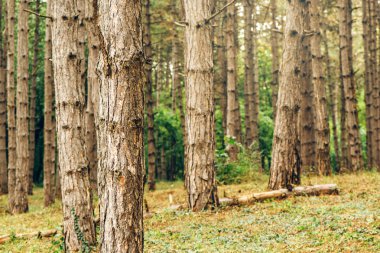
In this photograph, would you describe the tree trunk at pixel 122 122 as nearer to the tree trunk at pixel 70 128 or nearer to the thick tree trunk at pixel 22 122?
the tree trunk at pixel 70 128

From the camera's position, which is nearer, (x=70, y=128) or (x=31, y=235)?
(x=70, y=128)

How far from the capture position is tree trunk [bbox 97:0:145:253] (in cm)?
424

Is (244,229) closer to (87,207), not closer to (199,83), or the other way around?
(87,207)

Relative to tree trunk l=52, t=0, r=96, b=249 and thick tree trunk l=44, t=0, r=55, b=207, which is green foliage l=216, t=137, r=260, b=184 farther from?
tree trunk l=52, t=0, r=96, b=249

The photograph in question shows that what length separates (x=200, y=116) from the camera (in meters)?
9.83

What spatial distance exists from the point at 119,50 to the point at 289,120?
24.6 feet

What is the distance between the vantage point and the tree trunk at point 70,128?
23.6 ft

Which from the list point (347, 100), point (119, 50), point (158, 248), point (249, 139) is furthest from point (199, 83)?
point (249, 139)

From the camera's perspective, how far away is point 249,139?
22578mm

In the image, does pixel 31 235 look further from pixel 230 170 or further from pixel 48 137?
pixel 230 170

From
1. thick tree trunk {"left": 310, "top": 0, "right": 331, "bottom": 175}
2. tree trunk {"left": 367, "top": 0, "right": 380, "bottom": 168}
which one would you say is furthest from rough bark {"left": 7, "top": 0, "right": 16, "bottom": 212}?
tree trunk {"left": 367, "top": 0, "right": 380, "bottom": 168}

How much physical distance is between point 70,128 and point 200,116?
326 cm

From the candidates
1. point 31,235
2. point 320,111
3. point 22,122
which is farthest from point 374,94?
point 31,235

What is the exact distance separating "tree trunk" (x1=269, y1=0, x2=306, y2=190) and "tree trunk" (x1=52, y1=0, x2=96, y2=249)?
5.15 metres
